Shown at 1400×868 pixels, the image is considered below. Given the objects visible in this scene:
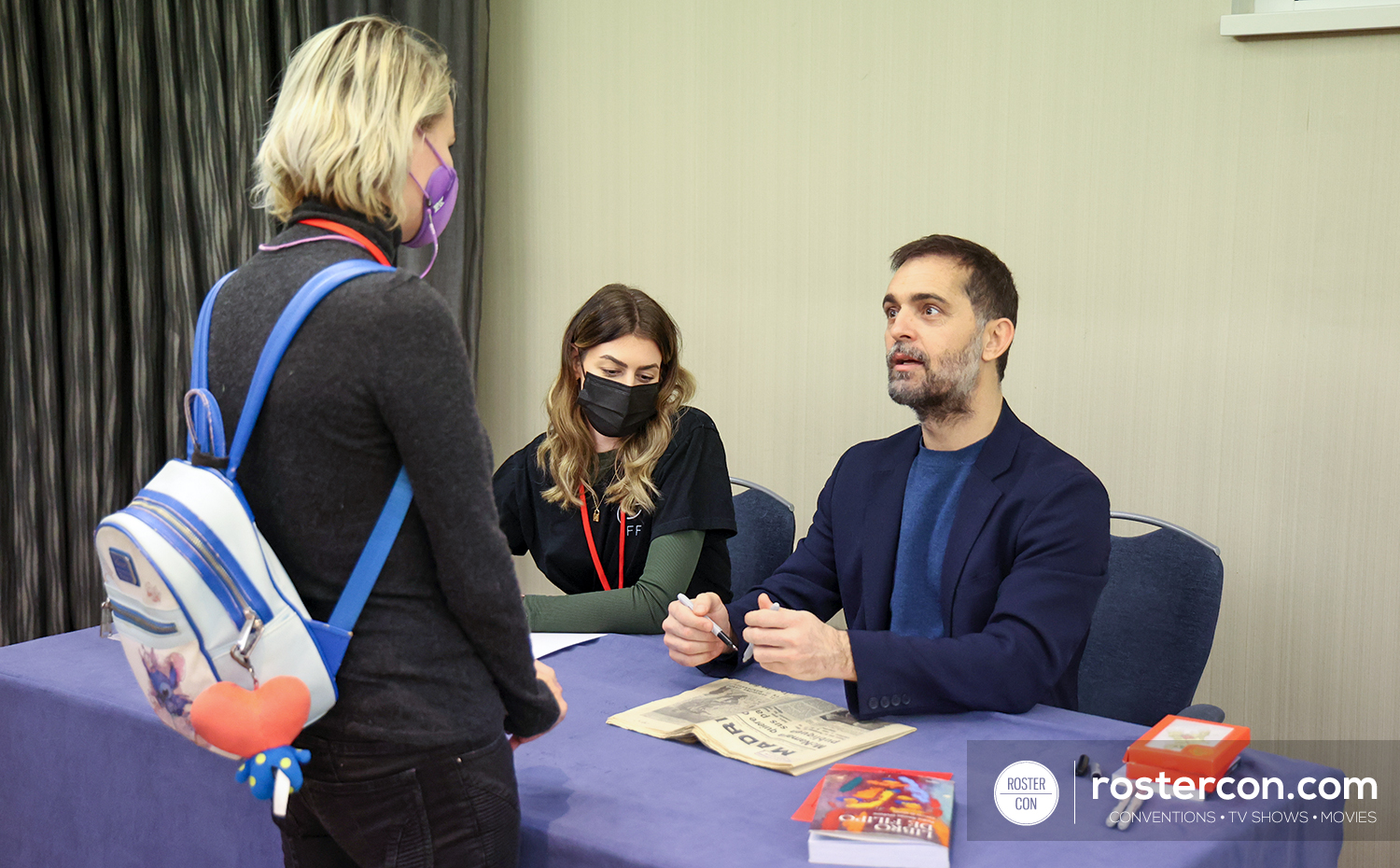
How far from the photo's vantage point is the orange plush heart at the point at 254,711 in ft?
3.26

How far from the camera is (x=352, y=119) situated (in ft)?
3.51

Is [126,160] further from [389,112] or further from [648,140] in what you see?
[389,112]

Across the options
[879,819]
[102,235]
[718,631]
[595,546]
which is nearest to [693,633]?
[718,631]

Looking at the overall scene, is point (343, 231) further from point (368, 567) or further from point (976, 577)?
point (976, 577)

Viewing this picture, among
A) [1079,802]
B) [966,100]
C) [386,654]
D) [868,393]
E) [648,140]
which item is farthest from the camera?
[648,140]

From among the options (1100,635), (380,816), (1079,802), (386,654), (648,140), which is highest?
(648,140)

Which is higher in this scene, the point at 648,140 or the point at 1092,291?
the point at 648,140

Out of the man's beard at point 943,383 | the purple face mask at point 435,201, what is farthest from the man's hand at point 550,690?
the man's beard at point 943,383

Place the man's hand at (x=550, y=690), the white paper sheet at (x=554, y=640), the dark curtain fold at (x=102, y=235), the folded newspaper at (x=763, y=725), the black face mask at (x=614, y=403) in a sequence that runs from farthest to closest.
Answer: the dark curtain fold at (x=102, y=235)
the black face mask at (x=614, y=403)
the white paper sheet at (x=554, y=640)
the folded newspaper at (x=763, y=725)
the man's hand at (x=550, y=690)

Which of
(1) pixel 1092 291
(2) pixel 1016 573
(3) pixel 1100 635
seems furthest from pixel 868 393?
(2) pixel 1016 573

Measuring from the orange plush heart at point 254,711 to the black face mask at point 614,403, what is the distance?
1363 mm

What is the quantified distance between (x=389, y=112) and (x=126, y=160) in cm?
196

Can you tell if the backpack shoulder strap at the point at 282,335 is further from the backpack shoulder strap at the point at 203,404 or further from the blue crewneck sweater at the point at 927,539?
the blue crewneck sweater at the point at 927,539

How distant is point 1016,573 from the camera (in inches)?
68.4
